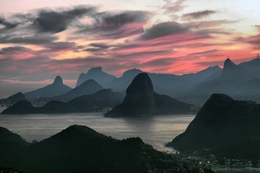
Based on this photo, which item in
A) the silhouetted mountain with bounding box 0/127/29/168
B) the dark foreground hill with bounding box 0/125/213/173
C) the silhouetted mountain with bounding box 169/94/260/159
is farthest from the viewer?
the silhouetted mountain with bounding box 169/94/260/159

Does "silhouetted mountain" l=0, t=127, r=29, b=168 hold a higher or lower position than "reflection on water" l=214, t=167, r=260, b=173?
higher

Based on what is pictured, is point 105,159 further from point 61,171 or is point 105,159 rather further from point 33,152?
point 33,152

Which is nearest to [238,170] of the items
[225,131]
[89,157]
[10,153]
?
[225,131]

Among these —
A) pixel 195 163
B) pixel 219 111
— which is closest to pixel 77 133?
pixel 195 163

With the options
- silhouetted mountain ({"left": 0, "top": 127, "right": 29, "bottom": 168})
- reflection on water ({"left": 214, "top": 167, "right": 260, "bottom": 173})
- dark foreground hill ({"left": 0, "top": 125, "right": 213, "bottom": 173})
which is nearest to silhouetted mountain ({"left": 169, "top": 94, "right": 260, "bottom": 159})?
reflection on water ({"left": 214, "top": 167, "right": 260, "bottom": 173})

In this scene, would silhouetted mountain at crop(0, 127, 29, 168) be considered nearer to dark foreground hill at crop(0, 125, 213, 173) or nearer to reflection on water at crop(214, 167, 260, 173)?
dark foreground hill at crop(0, 125, 213, 173)

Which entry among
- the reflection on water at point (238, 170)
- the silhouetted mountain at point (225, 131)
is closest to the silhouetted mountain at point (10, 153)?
the silhouetted mountain at point (225, 131)
